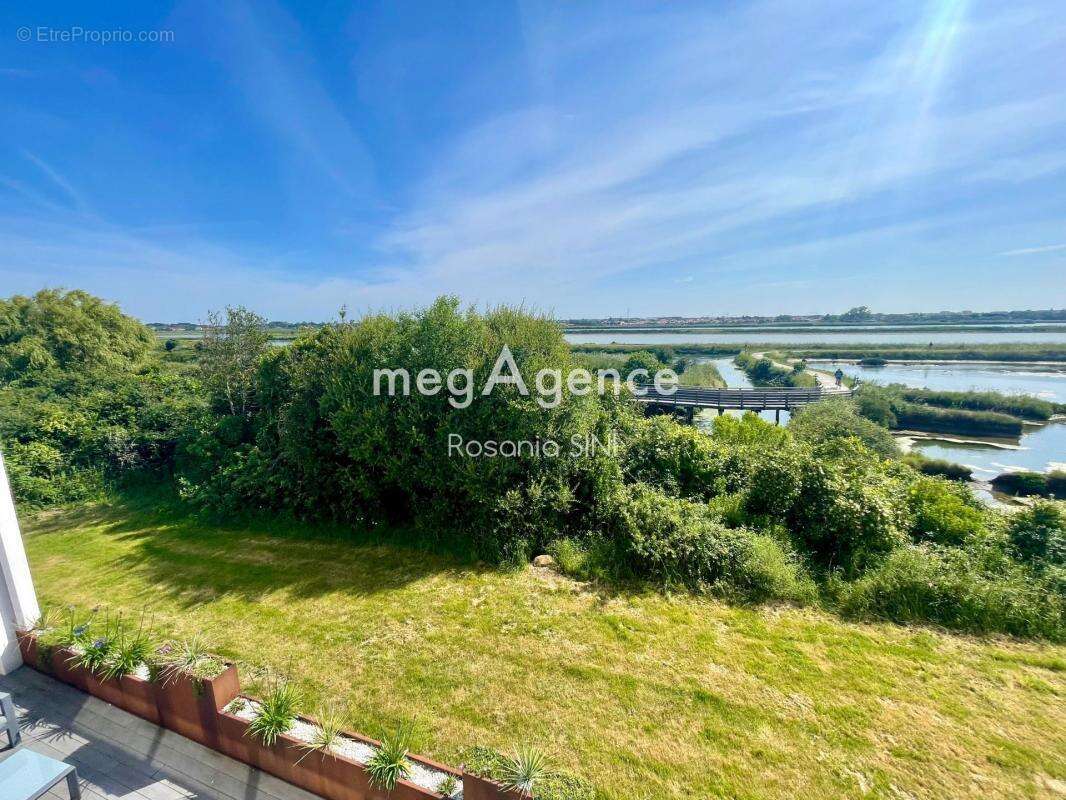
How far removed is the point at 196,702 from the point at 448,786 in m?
1.99

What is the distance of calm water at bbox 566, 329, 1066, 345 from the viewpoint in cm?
3853

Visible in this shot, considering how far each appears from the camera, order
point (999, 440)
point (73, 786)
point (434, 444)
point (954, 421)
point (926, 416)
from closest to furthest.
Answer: point (73, 786)
point (434, 444)
point (999, 440)
point (954, 421)
point (926, 416)

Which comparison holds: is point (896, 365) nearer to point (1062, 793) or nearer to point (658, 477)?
point (658, 477)

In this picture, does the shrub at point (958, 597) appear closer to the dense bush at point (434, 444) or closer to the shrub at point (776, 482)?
the shrub at point (776, 482)

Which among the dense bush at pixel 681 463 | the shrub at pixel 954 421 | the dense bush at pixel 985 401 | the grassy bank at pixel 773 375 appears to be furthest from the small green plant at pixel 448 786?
the dense bush at pixel 985 401

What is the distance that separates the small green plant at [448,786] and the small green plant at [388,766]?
216 millimetres

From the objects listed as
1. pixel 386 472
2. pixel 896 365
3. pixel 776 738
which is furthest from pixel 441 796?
pixel 896 365

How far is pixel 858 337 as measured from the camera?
57469mm

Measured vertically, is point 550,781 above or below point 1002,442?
above

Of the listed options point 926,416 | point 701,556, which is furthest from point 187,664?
point 926,416

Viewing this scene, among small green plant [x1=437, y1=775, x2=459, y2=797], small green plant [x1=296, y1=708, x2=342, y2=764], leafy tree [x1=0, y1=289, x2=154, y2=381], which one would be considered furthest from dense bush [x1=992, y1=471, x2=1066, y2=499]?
leafy tree [x1=0, y1=289, x2=154, y2=381]

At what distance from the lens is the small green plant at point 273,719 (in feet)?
8.73

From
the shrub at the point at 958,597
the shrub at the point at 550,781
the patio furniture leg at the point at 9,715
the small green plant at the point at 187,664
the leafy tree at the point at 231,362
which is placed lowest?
the shrub at the point at 958,597

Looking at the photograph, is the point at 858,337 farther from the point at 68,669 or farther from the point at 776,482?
the point at 68,669
